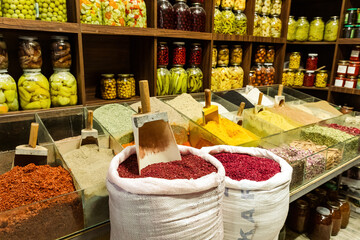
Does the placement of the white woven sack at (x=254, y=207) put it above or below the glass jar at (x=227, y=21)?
below

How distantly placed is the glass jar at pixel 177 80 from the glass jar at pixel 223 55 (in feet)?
1.41

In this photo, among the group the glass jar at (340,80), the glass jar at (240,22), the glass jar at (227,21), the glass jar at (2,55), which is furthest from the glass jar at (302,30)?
the glass jar at (2,55)

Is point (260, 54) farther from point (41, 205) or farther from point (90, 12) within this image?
point (41, 205)

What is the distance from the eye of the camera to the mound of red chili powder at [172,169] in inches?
30.7

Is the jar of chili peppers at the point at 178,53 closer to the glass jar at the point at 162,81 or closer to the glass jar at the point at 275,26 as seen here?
the glass jar at the point at 162,81

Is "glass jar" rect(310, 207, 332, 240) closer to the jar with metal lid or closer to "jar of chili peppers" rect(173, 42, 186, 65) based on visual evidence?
the jar with metal lid

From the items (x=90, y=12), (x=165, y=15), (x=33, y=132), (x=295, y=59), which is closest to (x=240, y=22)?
(x=165, y=15)

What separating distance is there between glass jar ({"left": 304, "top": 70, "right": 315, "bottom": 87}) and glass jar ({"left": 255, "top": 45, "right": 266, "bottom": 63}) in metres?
0.62

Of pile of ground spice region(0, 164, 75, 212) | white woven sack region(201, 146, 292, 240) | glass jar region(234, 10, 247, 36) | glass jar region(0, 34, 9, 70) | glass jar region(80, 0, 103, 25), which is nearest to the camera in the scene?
pile of ground spice region(0, 164, 75, 212)

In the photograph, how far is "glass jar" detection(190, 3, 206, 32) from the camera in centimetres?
190

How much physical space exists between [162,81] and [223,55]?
0.65m

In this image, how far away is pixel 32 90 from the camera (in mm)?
Result: 1347

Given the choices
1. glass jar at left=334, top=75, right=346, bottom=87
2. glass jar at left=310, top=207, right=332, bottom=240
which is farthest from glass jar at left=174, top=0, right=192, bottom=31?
glass jar at left=334, top=75, right=346, bottom=87

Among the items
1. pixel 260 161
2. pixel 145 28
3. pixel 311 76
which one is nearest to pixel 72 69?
pixel 145 28
